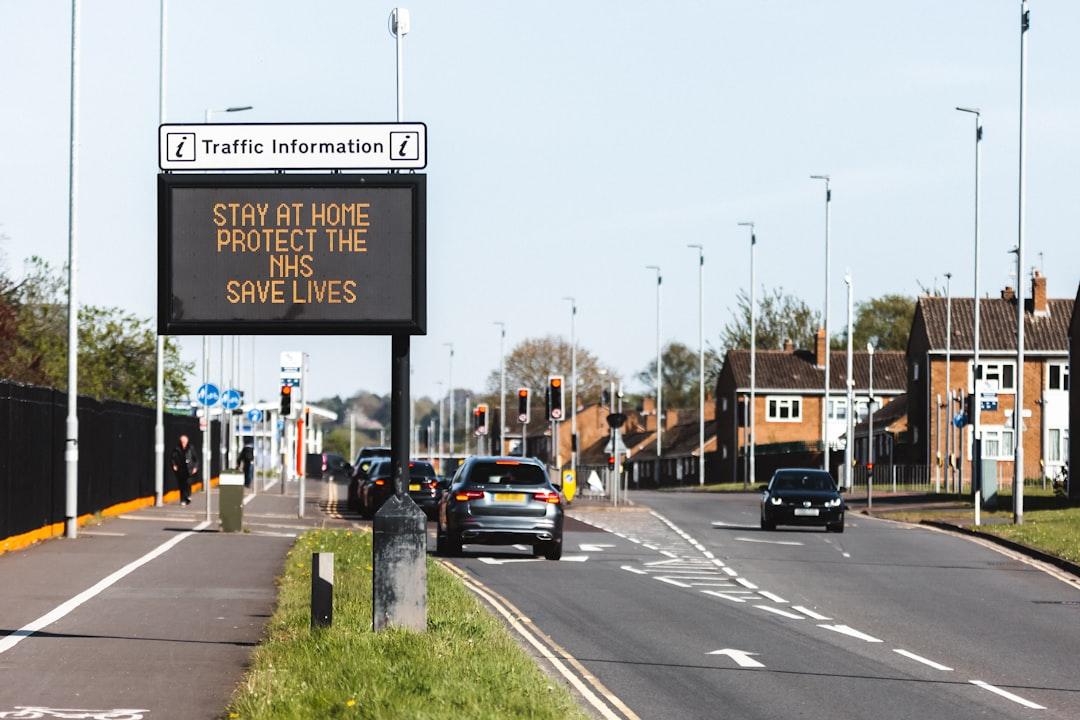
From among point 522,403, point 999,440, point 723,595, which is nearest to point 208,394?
point 522,403

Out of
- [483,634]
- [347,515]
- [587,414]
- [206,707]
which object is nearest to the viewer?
[206,707]

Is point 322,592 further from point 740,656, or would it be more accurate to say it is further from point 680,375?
point 680,375

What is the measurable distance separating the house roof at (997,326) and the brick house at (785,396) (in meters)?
15.2

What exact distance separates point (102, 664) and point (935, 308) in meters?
82.0

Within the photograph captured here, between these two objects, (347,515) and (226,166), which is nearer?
(226,166)

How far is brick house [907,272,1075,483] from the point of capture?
87.8 meters

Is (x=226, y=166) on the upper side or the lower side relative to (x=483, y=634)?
upper

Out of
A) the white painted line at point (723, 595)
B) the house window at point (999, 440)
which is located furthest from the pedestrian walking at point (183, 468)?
the house window at point (999, 440)

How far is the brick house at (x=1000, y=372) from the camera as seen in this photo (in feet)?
288

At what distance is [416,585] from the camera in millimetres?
13281

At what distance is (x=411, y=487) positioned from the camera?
134ft

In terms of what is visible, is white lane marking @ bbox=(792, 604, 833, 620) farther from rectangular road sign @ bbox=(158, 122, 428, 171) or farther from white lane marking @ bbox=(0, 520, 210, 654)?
rectangular road sign @ bbox=(158, 122, 428, 171)

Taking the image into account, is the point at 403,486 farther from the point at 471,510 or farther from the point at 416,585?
the point at 471,510

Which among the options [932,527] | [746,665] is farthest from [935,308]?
[746,665]
